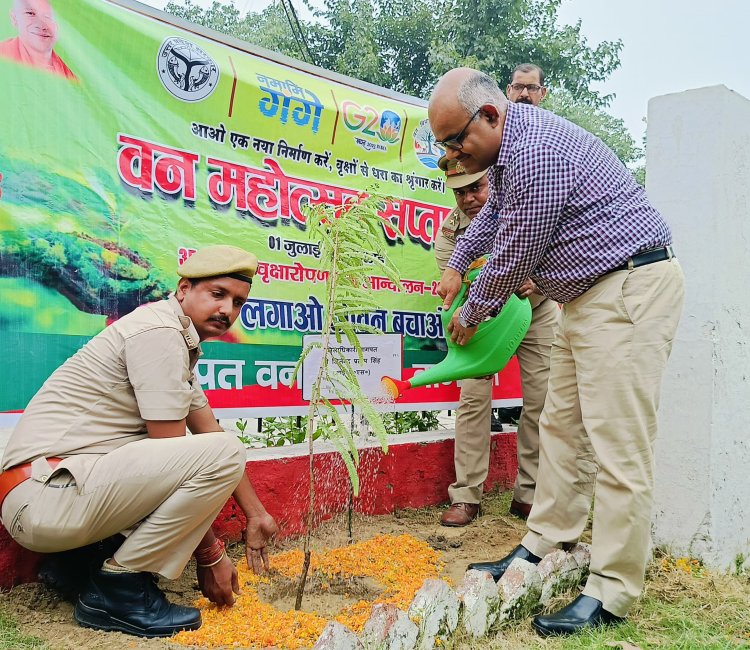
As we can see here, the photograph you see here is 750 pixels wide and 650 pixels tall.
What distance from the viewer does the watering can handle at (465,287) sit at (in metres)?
3.19

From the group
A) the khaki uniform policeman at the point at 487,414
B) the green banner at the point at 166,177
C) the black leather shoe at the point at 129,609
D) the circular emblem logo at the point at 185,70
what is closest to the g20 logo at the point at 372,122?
the green banner at the point at 166,177

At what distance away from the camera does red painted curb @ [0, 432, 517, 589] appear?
298cm

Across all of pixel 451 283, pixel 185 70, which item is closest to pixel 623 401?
pixel 451 283

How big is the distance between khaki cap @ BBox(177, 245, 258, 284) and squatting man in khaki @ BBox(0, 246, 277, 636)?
6.1 inches

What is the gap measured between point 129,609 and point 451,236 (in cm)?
252

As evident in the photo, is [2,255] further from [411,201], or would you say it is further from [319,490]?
[411,201]

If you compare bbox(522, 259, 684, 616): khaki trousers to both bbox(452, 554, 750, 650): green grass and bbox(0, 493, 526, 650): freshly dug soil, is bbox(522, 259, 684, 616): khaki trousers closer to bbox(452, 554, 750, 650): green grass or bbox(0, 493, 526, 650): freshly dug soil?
bbox(452, 554, 750, 650): green grass

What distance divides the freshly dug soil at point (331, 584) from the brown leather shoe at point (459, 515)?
4 cm

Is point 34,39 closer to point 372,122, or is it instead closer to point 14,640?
point 372,122

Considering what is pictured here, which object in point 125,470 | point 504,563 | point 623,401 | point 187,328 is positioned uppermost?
point 187,328

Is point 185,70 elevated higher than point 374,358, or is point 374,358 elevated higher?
point 185,70

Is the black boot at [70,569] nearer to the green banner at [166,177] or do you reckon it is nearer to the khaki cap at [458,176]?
the green banner at [166,177]

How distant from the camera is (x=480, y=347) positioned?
313 cm

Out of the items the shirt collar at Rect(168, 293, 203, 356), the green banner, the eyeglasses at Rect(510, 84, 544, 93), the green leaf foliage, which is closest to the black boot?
the green banner
